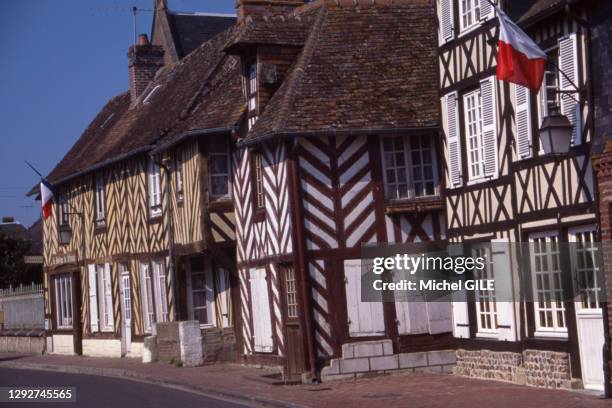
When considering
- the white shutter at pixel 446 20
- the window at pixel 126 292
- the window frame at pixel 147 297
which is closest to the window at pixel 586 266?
the white shutter at pixel 446 20

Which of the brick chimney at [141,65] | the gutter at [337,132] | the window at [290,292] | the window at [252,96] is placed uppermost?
the brick chimney at [141,65]

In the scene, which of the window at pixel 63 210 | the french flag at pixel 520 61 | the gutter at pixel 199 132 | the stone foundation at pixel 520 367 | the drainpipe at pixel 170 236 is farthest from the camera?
the window at pixel 63 210

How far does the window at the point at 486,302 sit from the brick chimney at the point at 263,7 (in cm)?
961

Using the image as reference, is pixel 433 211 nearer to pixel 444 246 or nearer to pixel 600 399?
pixel 444 246

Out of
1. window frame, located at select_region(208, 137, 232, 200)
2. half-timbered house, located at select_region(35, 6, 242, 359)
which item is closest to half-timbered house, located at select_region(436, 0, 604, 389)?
half-timbered house, located at select_region(35, 6, 242, 359)

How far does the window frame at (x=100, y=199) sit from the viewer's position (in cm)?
3475

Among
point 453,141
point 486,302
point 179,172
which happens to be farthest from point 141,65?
point 486,302

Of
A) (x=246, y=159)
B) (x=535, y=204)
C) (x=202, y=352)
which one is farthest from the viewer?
(x=202, y=352)

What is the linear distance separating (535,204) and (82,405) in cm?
750

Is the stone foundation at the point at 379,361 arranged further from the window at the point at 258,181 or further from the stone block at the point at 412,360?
the window at the point at 258,181

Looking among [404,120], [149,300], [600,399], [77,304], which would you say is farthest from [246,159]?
[77,304]

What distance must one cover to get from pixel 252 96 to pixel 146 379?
245 inches

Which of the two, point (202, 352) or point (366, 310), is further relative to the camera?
point (202, 352)

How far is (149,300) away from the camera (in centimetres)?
3120
